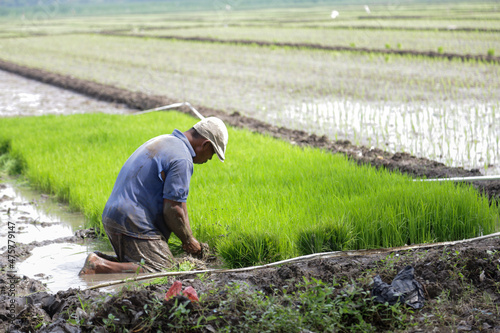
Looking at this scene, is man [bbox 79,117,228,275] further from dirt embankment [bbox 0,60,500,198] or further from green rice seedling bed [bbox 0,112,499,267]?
dirt embankment [bbox 0,60,500,198]

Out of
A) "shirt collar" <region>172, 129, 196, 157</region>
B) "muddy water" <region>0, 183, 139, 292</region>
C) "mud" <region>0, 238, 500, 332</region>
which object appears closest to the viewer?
"mud" <region>0, 238, 500, 332</region>

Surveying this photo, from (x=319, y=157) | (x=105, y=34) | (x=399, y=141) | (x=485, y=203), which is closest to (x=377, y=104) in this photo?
(x=399, y=141)

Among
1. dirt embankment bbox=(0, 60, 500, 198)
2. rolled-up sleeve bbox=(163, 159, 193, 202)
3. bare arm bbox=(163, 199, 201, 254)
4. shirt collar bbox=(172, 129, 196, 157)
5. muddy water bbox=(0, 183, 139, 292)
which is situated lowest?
muddy water bbox=(0, 183, 139, 292)

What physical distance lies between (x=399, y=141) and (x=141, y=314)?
4.94 metres

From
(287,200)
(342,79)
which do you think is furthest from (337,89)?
(287,200)

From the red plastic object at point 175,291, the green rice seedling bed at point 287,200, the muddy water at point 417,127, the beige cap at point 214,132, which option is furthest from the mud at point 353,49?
the red plastic object at point 175,291

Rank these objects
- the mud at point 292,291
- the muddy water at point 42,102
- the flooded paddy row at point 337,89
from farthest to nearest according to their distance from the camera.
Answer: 1. the muddy water at point 42,102
2. the flooded paddy row at point 337,89
3. the mud at point 292,291

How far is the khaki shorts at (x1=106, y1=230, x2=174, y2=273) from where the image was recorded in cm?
347

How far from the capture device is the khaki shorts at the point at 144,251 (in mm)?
3471

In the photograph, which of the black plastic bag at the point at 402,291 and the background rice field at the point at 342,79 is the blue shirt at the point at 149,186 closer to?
the black plastic bag at the point at 402,291

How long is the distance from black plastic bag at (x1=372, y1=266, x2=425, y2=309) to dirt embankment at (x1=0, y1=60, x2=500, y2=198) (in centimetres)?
→ 175

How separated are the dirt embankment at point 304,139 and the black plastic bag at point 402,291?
175cm

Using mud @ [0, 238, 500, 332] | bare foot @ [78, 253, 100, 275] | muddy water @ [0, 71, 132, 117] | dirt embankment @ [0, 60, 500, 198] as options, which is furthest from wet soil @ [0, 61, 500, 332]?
muddy water @ [0, 71, 132, 117]

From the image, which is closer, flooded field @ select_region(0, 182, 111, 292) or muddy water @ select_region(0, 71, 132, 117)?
flooded field @ select_region(0, 182, 111, 292)
